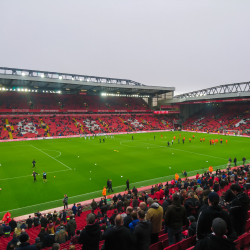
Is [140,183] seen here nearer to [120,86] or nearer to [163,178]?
[163,178]

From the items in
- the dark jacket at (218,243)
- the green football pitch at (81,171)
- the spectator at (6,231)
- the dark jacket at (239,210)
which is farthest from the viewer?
the green football pitch at (81,171)

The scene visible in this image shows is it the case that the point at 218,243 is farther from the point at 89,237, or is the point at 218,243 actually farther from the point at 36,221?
the point at 36,221

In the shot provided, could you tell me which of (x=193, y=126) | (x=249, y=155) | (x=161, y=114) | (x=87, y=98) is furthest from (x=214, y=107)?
(x=249, y=155)

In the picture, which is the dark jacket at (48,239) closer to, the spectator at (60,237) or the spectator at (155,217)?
the spectator at (60,237)

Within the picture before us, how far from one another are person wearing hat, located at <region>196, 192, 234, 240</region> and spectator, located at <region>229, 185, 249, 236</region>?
3.32 feet

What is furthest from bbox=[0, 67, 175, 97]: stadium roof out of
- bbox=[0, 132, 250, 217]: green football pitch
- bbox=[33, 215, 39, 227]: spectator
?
bbox=[33, 215, 39, 227]: spectator

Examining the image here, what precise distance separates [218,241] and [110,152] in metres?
30.8

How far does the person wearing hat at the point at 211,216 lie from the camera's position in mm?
3999

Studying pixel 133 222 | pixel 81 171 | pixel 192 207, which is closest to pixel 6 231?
pixel 133 222

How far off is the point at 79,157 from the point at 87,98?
178ft

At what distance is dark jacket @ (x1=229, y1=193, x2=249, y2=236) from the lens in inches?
191

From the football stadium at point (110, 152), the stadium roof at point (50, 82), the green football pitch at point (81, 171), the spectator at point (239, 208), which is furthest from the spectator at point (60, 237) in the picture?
the stadium roof at point (50, 82)

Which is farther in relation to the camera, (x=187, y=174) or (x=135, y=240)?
(x=187, y=174)

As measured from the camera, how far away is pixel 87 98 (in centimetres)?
8119
